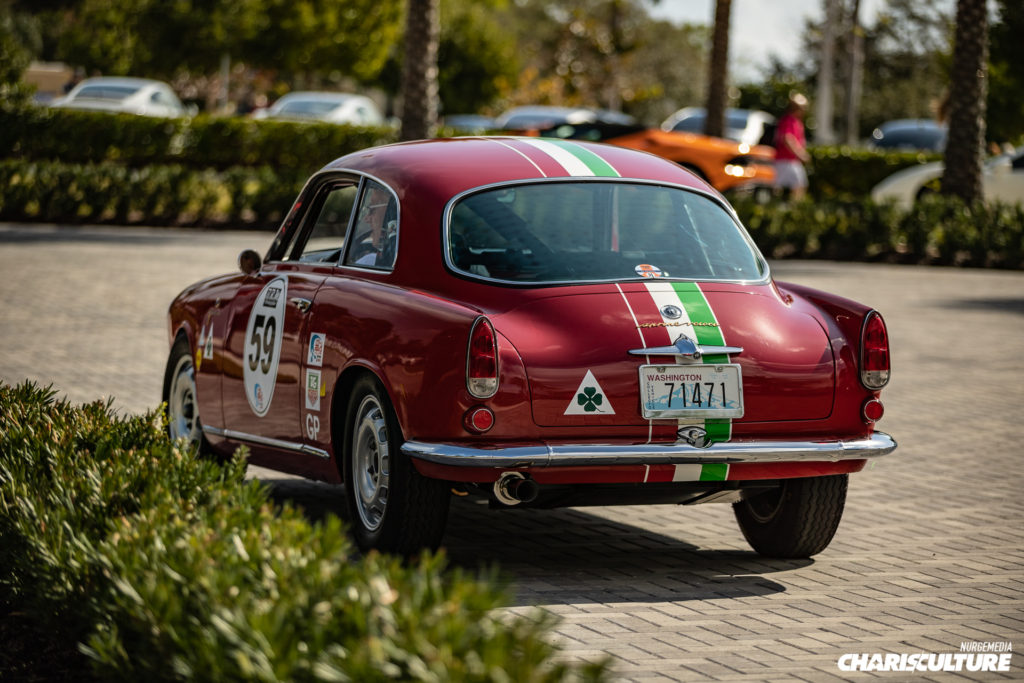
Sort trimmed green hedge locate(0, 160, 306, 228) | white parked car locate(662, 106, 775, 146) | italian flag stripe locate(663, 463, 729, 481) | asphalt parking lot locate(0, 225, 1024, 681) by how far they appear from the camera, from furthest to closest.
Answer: white parked car locate(662, 106, 775, 146) < trimmed green hedge locate(0, 160, 306, 228) < italian flag stripe locate(663, 463, 729, 481) < asphalt parking lot locate(0, 225, 1024, 681)

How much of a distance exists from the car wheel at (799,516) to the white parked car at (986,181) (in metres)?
18.2

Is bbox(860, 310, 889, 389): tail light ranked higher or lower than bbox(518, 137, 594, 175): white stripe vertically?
lower

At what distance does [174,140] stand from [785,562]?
78.3 feet

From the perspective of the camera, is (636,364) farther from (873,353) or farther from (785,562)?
(785,562)

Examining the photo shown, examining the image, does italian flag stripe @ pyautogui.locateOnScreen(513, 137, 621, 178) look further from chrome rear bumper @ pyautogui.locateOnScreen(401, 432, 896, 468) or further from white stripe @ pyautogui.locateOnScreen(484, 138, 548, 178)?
chrome rear bumper @ pyautogui.locateOnScreen(401, 432, 896, 468)

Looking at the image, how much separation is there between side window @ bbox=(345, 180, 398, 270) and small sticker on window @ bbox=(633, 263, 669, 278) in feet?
3.34

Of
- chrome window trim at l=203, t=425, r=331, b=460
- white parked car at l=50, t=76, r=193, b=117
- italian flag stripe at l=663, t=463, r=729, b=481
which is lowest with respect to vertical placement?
chrome window trim at l=203, t=425, r=331, b=460

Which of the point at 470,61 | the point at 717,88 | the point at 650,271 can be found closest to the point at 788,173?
the point at 717,88

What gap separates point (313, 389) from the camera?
6.66m

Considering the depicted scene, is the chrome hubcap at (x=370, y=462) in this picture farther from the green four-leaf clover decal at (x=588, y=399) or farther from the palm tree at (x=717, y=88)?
the palm tree at (x=717, y=88)

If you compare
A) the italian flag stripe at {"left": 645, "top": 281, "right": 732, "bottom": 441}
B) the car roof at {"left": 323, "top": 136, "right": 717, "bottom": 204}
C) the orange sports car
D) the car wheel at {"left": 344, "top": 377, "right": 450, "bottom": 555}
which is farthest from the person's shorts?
the car wheel at {"left": 344, "top": 377, "right": 450, "bottom": 555}

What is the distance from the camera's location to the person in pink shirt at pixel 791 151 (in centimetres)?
2273

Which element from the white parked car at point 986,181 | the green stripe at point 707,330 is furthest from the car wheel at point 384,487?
the white parked car at point 986,181

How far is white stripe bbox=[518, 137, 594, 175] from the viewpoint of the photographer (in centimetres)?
675
